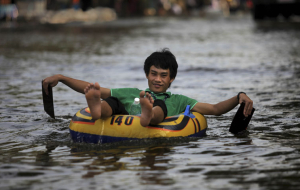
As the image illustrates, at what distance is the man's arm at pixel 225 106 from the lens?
6590 mm

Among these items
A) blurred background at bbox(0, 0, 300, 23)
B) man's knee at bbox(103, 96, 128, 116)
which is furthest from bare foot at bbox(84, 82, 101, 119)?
blurred background at bbox(0, 0, 300, 23)

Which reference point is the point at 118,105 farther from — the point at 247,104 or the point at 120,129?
the point at 247,104

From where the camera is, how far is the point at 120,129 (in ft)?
20.7

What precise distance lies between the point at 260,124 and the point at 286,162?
87.2 inches

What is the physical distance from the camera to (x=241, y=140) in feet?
21.6

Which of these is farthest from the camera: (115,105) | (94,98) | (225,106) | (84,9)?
(84,9)

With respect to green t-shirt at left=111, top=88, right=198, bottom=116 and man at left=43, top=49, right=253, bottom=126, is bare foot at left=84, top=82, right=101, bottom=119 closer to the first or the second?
man at left=43, top=49, right=253, bottom=126

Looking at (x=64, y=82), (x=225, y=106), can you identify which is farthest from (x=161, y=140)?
(x=64, y=82)

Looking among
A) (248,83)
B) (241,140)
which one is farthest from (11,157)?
(248,83)


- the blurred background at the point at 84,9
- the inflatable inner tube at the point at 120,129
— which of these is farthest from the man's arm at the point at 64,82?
the blurred background at the point at 84,9

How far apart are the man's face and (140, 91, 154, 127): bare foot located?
68 centimetres

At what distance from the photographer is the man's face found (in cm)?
680

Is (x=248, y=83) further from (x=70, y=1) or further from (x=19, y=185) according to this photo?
(x=70, y=1)

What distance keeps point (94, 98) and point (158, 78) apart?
106 cm
